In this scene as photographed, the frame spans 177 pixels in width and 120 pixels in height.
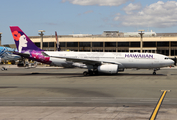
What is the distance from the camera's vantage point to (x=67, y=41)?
11862 cm

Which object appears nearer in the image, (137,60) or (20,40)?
(137,60)

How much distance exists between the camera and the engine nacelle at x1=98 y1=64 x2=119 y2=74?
41253mm

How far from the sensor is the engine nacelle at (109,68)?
41253 millimetres

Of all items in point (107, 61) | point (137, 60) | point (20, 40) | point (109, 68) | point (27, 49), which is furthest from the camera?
point (20, 40)

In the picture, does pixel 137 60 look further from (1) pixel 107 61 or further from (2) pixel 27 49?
(2) pixel 27 49

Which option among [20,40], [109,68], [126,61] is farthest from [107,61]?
[20,40]

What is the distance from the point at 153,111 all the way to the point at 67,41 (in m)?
105

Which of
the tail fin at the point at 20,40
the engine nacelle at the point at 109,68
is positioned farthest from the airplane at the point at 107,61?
the tail fin at the point at 20,40

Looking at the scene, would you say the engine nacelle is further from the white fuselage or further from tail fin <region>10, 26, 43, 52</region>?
tail fin <region>10, 26, 43, 52</region>

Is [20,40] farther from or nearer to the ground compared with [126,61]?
farther from the ground

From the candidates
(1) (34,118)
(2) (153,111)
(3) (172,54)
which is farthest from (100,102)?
(3) (172,54)

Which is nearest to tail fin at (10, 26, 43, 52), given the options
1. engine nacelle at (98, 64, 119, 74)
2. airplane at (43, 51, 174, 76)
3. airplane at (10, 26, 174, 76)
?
airplane at (10, 26, 174, 76)

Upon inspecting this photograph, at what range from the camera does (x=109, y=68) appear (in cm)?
4141

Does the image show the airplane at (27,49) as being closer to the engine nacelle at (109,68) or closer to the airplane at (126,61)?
the airplane at (126,61)
